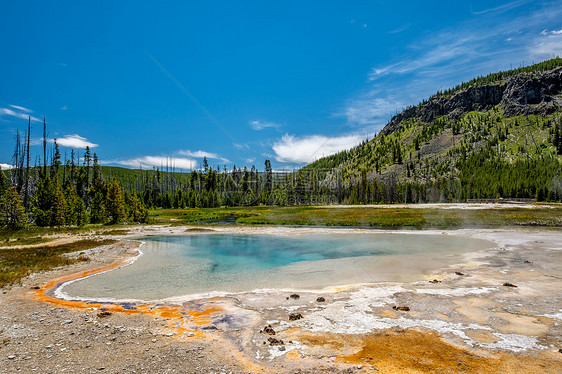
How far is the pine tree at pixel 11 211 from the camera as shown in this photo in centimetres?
4122

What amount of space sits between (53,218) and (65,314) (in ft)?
165

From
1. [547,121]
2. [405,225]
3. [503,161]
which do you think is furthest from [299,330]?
[547,121]

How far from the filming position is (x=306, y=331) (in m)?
9.14

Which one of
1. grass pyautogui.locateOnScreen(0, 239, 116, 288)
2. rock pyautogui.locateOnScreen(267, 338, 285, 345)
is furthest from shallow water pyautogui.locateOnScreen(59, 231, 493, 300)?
rock pyautogui.locateOnScreen(267, 338, 285, 345)

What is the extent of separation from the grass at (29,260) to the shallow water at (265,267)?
4.01m

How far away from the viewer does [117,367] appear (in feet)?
23.0

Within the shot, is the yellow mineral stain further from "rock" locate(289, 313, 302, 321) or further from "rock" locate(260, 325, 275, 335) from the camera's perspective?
"rock" locate(289, 313, 302, 321)

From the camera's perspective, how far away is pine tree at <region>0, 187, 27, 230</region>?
41.2m

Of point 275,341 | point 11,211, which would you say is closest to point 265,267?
point 275,341

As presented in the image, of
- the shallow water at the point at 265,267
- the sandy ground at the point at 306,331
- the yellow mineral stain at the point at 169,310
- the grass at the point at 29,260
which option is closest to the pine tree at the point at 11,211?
the grass at the point at 29,260

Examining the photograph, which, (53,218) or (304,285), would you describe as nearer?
(304,285)

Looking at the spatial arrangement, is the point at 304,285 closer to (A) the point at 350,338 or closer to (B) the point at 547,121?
(A) the point at 350,338

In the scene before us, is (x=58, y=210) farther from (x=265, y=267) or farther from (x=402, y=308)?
(x=402, y=308)

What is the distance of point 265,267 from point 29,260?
59.2 feet
